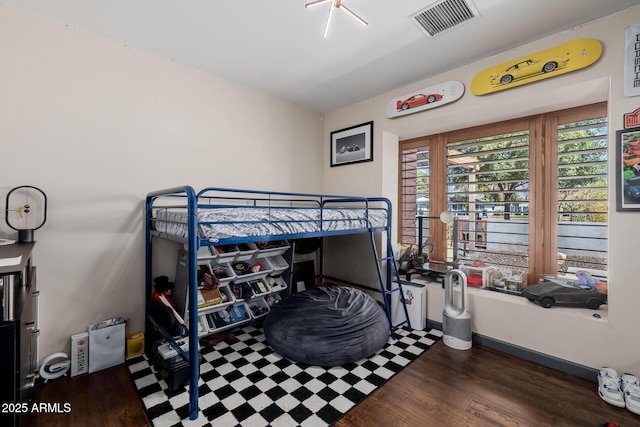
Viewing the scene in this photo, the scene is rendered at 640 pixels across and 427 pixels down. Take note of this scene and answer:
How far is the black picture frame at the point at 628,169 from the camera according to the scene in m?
1.80

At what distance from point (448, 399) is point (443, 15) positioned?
2573 mm

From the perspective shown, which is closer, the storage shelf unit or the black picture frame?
the black picture frame

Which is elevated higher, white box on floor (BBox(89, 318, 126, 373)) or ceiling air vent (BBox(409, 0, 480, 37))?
ceiling air vent (BBox(409, 0, 480, 37))

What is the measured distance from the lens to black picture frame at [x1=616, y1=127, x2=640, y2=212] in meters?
1.80

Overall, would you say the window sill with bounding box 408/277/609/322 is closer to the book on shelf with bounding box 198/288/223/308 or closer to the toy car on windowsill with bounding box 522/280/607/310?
the toy car on windowsill with bounding box 522/280/607/310

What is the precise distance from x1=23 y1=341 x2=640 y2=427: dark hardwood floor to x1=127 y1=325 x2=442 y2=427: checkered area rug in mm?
89

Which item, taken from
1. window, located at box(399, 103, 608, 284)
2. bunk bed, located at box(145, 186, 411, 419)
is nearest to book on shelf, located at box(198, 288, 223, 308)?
bunk bed, located at box(145, 186, 411, 419)

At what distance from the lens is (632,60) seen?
5.95ft

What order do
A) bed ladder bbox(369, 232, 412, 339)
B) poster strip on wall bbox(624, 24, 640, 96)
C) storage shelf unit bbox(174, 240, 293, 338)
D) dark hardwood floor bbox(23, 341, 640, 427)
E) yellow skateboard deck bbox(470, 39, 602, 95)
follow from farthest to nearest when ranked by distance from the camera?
bed ladder bbox(369, 232, 412, 339) < storage shelf unit bbox(174, 240, 293, 338) < yellow skateboard deck bbox(470, 39, 602, 95) < poster strip on wall bbox(624, 24, 640, 96) < dark hardwood floor bbox(23, 341, 640, 427)

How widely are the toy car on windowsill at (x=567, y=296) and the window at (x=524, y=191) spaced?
1.08 ft

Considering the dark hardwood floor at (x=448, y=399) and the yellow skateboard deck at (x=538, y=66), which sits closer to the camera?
the dark hardwood floor at (x=448, y=399)

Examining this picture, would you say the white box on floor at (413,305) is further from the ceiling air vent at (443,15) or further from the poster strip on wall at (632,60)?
the ceiling air vent at (443,15)

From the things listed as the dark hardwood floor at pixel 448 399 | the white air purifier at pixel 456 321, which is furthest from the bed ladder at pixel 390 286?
the dark hardwood floor at pixel 448 399

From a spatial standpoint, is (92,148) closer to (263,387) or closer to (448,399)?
(263,387)
